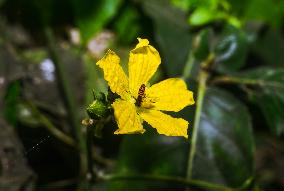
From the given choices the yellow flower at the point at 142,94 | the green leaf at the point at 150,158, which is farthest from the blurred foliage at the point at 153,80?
the yellow flower at the point at 142,94

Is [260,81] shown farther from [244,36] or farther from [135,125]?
[135,125]

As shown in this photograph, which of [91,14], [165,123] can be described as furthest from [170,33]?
[165,123]

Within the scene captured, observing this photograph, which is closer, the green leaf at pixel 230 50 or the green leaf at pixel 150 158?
the green leaf at pixel 150 158

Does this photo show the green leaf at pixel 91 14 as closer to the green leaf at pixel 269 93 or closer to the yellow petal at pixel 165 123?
the green leaf at pixel 269 93

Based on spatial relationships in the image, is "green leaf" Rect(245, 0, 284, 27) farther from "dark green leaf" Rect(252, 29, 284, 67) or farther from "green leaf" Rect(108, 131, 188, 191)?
"green leaf" Rect(108, 131, 188, 191)

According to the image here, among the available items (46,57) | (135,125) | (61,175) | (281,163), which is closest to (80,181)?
(61,175)

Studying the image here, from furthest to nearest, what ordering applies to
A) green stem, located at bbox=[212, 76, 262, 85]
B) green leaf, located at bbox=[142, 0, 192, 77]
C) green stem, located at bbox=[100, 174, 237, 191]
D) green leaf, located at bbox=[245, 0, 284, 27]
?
1. green leaf, located at bbox=[245, 0, 284, 27]
2. green leaf, located at bbox=[142, 0, 192, 77]
3. green stem, located at bbox=[212, 76, 262, 85]
4. green stem, located at bbox=[100, 174, 237, 191]

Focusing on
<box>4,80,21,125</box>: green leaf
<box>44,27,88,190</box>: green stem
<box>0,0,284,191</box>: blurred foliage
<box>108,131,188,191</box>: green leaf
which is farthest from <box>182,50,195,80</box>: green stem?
<box>4,80,21,125</box>: green leaf
